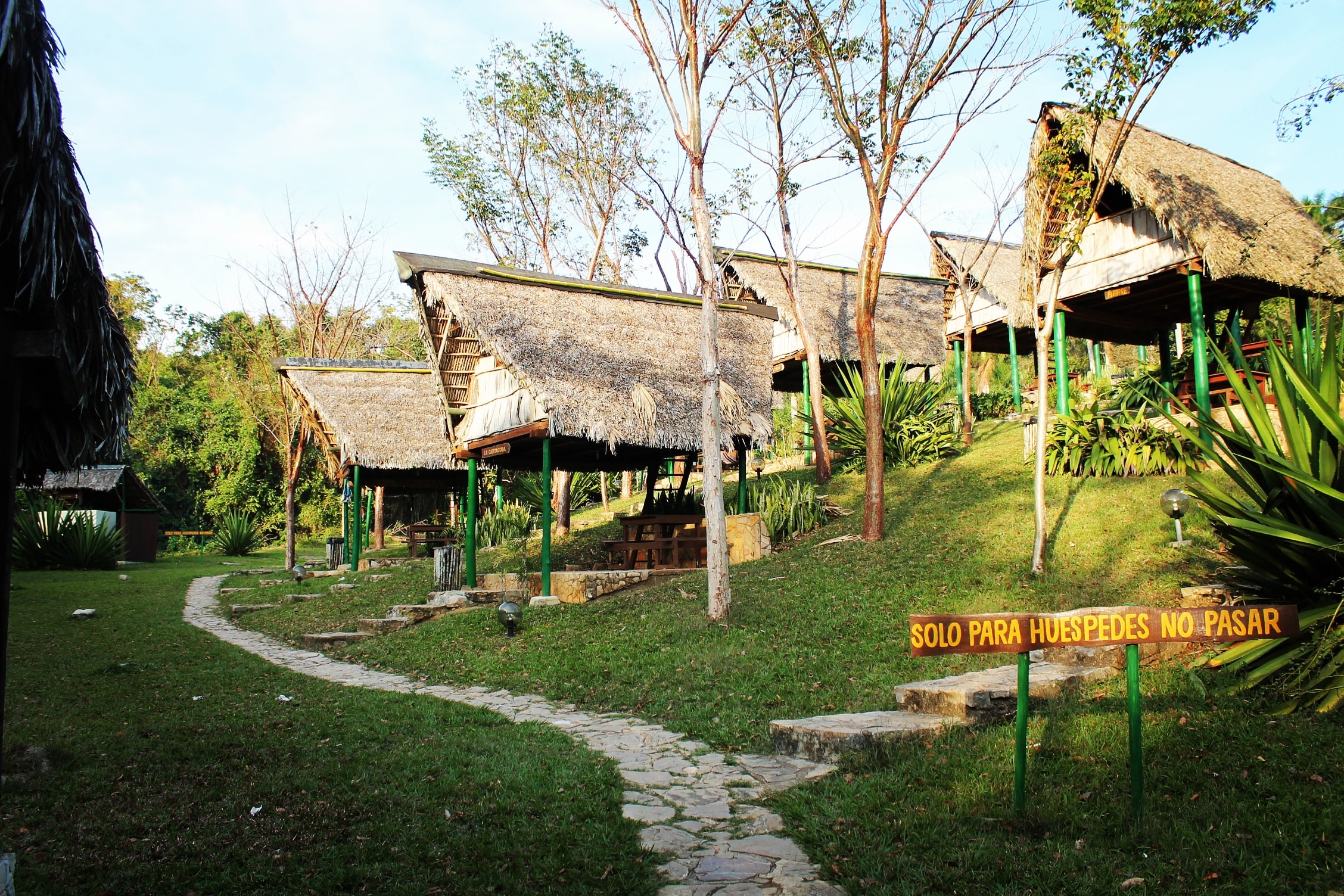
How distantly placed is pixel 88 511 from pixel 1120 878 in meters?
24.1

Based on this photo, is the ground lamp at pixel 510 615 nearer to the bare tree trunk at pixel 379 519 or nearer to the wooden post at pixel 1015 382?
the wooden post at pixel 1015 382

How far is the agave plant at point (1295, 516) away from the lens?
→ 469 centimetres

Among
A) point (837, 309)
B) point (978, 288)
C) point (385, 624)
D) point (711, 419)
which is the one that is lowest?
point (385, 624)

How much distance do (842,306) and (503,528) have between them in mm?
10038

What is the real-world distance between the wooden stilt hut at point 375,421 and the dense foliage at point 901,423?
24.1ft

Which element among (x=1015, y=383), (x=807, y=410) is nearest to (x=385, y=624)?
(x=807, y=410)

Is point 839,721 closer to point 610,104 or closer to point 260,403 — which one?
point 610,104

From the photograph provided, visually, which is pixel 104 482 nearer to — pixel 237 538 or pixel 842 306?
pixel 237 538

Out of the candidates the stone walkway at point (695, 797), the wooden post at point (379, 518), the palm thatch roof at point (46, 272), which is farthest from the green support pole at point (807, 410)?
the palm thatch roof at point (46, 272)

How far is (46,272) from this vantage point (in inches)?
151

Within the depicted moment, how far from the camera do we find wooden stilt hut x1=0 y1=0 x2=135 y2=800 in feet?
11.6

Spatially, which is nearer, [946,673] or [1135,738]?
[1135,738]

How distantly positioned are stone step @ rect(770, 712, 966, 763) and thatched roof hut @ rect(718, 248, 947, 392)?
15.3 metres

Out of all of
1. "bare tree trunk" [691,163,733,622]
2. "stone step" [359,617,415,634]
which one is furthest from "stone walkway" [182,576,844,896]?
"stone step" [359,617,415,634]
